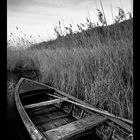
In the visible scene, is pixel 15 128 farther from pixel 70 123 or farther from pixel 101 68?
pixel 101 68

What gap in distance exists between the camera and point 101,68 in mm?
2520

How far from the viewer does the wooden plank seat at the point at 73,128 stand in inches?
61.1

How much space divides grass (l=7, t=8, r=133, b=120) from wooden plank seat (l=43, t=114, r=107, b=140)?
1.13 ft

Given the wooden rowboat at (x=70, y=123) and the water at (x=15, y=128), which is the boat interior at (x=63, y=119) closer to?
the wooden rowboat at (x=70, y=123)

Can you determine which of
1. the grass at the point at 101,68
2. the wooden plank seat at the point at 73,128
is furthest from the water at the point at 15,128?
the grass at the point at 101,68

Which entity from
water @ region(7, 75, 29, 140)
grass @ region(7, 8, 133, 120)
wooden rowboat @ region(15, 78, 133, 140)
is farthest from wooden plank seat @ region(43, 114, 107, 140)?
water @ region(7, 75, 29, 140)

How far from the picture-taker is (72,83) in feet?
9.93

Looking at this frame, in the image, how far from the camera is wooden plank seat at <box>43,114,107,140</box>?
155cm

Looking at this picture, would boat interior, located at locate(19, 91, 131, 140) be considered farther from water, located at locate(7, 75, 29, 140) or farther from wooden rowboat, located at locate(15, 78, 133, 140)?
water, located at locate(7, 75, 29, 140)

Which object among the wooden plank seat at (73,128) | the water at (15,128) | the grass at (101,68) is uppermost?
the grass at (101,68)

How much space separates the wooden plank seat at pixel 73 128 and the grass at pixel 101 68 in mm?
345

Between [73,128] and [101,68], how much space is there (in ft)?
4.12

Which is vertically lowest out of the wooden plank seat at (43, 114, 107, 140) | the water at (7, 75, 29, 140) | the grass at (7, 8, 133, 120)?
the water at (7, 75, 29, 140)
